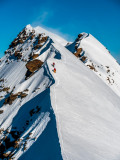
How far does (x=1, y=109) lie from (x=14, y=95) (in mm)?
3143

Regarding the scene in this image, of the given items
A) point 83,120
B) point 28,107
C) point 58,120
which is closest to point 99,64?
point 28,107

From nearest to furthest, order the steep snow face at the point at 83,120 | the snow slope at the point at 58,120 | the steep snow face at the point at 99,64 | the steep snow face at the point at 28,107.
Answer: the steep snow face at the point at 83,120
the snow slope at the point at 58,120
the steep snow face at the point at 28,107
the steep snow face at the point at 99,64

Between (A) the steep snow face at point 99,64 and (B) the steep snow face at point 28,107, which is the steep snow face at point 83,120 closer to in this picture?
(B) the steep snow face at point 28,107

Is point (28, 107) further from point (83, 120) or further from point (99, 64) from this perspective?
point (99, 64)

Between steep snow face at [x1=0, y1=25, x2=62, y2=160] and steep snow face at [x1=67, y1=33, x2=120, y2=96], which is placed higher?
steep snow face at [x1=67, y1=33, x2=120, y2=96]

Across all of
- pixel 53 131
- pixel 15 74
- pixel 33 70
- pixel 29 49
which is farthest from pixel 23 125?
pixel 29 49

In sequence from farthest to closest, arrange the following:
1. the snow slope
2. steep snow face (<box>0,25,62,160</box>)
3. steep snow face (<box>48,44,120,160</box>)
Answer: steep snow face (<box>0,25,62,160</box>)
the snow slope
steep snow face (<box>48,44,120,160</box>)

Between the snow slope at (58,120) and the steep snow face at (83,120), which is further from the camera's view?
the snow slope at (58,120)

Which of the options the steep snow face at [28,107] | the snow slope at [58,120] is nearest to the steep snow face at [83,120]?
the snow slope at [58,120]

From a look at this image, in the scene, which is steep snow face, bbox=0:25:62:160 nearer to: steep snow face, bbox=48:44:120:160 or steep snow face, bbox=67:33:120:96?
steep snow face, bbox=48:44:120:160

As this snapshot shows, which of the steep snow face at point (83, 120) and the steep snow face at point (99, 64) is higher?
the steep snow face at point (99, 64)

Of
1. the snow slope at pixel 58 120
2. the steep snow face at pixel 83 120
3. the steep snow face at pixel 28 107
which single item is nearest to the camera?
the steep snow face at pixel 83 120

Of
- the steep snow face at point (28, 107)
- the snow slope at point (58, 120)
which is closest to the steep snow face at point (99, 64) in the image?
the steep snow face at point (28, 107)

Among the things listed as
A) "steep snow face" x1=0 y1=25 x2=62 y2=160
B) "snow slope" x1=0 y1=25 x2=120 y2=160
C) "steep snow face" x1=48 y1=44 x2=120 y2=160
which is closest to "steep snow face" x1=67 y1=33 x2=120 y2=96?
"steep snow face" x1=0 y1=25 x2=62 y2=160
